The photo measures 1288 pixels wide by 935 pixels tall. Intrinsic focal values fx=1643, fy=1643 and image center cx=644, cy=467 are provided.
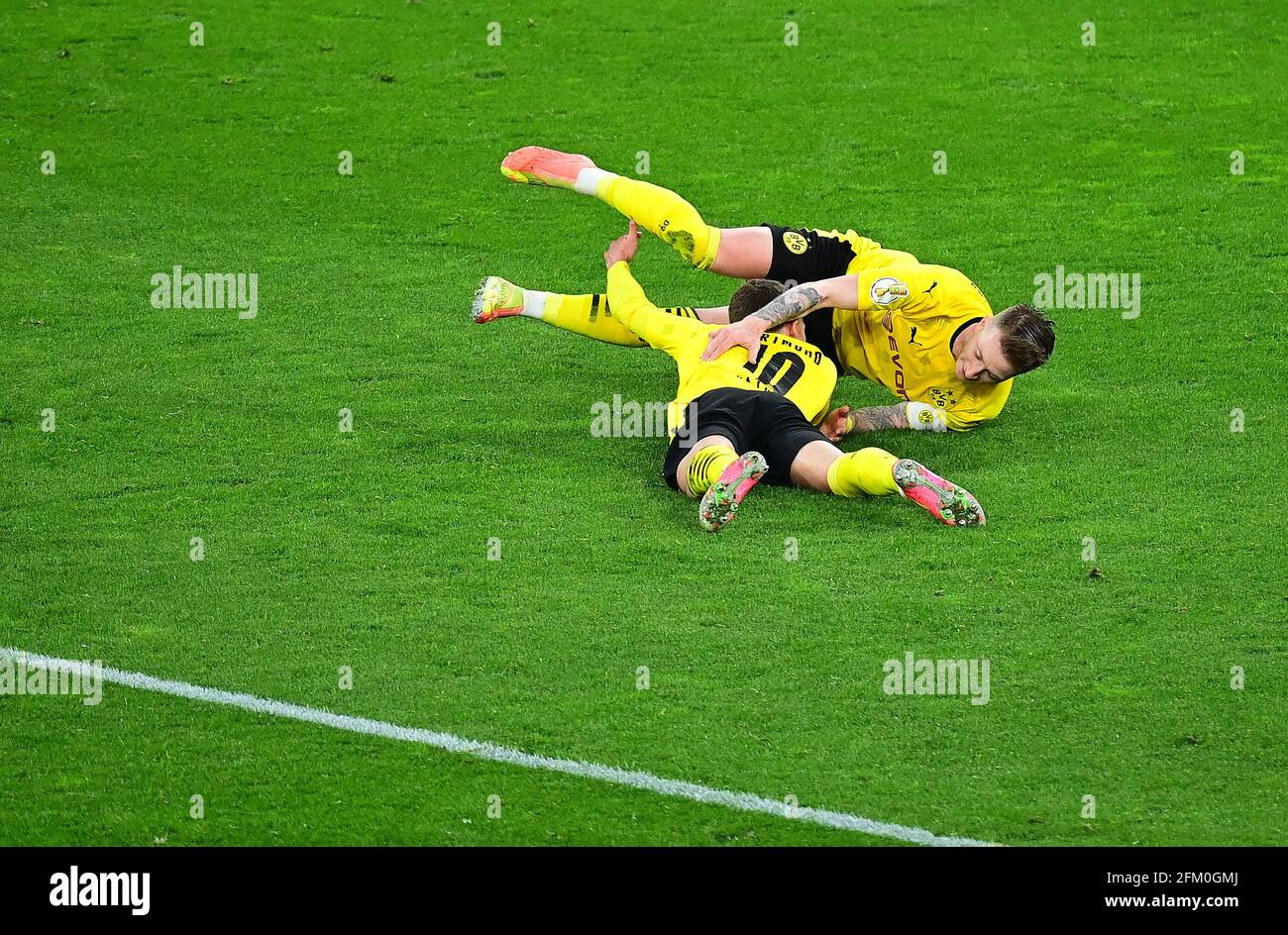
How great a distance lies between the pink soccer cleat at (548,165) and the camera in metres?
8.45

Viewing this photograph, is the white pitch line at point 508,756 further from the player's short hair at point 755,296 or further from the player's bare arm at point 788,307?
the player's short hair at point 755,296

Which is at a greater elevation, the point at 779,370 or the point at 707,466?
the point at 779,370

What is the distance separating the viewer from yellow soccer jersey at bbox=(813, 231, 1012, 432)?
7520 millimetres

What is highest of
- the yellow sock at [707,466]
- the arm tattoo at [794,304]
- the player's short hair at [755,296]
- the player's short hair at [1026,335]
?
the player's short hair at [755,296]

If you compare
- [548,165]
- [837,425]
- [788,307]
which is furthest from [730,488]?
[548,165]

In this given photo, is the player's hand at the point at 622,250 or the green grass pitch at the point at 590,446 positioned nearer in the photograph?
the green grass pitch at the point at 590,446

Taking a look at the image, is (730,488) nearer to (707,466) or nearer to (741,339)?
(707,466)

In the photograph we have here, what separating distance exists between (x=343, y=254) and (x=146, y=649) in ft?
16.4

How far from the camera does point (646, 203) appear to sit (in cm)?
816

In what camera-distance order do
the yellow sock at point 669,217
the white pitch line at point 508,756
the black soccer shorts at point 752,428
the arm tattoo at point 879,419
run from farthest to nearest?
the yellow sock at point 669,217 → the arm tattoo at point 879,419 → the black soccer shorts at point 752,428 → the white pitch line at point 508,756

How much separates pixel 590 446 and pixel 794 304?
1.22 m

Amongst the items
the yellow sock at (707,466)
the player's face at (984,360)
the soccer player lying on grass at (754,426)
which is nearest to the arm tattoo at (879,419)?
the soccer player lying on grass at (754,426)

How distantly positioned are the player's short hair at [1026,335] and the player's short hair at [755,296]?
109cm

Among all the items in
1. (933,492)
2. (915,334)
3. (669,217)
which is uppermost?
(669,217)
